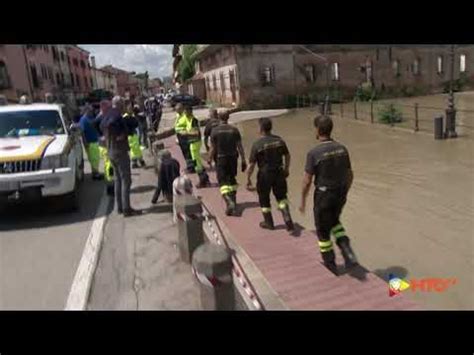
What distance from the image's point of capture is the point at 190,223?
17.2 feet

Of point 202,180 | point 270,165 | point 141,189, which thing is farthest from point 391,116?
point 270,165

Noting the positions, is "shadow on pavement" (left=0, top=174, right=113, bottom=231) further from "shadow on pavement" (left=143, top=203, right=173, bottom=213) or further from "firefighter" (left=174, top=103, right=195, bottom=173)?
"firefighter" (left=174, top=103, right=195, bottom=173)

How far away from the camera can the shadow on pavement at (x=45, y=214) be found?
720 centimetres

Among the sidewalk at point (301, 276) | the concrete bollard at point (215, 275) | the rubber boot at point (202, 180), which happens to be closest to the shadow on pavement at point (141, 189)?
the rubber boot at point (202, 180)

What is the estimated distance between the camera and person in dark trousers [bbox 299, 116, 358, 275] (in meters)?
4.77

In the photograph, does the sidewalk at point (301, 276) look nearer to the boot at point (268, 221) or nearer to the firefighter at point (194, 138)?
the boot at point (268, 221)

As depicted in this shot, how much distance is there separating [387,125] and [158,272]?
1492 cm

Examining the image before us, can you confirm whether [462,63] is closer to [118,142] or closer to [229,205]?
[229,205]

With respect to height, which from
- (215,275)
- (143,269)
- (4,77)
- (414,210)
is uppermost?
(4,77)

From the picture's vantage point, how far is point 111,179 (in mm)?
8766

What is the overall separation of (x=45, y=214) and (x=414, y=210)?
608 centimetres

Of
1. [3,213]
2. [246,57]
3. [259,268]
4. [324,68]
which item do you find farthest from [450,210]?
[324,68]

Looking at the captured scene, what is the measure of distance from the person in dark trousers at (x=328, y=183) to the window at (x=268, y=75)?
29.0 m
